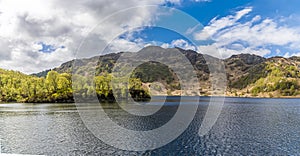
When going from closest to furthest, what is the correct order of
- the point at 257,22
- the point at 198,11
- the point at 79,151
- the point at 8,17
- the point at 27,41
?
1. the point at 79,151
2. the point at 8,17
3. the point at 198,11
4. the point at 27,41
5. the point at 257,22

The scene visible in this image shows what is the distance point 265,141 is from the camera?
23.8 meters

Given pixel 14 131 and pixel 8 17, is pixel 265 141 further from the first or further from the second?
pixel 8 17

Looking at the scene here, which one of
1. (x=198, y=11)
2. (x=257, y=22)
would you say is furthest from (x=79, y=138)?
(x=257, y=22)

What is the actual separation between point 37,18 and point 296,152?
248 feet

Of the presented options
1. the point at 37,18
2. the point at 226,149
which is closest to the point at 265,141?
the point at 226,149

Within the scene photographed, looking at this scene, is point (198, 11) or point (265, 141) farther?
point (198, 11)

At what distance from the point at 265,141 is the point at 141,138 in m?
12.2

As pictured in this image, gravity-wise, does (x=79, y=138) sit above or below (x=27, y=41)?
below

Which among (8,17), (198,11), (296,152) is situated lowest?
(296,152)

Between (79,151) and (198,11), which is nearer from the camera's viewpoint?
(79,151)

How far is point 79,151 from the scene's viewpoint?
774 inches

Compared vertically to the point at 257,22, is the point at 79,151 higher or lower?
lower

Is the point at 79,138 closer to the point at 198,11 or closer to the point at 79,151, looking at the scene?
the point at 79,151

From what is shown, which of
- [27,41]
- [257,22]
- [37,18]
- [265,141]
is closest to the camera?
[265,141]
